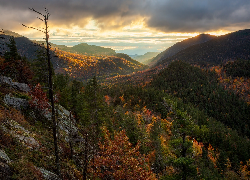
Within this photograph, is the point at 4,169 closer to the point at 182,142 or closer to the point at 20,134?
the point at 20,134

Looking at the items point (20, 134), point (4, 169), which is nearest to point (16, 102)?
point (20, 134)

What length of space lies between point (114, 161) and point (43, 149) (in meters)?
7.38

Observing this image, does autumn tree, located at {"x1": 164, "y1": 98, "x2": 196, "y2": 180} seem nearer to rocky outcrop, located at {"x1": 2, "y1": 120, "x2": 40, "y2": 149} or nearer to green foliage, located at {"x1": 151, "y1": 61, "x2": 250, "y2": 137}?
rocky outcrop, located at {"x1": 2, "y1": 120, "x2": 40, "y2": 149}

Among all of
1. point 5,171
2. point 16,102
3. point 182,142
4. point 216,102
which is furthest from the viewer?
point 216,102

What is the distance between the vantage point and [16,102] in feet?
65.1

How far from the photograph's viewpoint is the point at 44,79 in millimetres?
11328

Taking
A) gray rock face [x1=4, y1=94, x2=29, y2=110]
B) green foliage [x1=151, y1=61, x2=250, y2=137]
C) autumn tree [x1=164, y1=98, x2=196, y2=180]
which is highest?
gray rock face [x1=4, y1=94, x2=29, y2=110]

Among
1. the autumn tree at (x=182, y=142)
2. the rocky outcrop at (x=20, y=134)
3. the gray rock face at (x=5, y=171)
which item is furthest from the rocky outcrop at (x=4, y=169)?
the autumn tree at (x=182, y=142)

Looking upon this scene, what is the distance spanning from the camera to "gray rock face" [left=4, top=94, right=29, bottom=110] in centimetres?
1898

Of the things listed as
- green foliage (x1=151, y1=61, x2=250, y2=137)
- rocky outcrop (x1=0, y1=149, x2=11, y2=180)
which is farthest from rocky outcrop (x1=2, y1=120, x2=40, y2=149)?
green foliage (x1=151, y1=61, x2=250, y2=137)

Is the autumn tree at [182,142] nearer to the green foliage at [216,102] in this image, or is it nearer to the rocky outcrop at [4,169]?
the rocky outcrop at [4,169]

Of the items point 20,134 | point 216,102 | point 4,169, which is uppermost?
point 4,169

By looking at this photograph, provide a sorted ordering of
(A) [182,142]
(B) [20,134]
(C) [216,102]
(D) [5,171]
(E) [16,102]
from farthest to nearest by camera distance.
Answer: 1. (C) [216,102]
2. (E) [16,102]
3. (A) [182,142]
4. (B) [20,134]
5. (D) [5,171]

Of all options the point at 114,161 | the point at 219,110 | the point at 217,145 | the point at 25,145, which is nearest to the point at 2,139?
the point at 25,145
